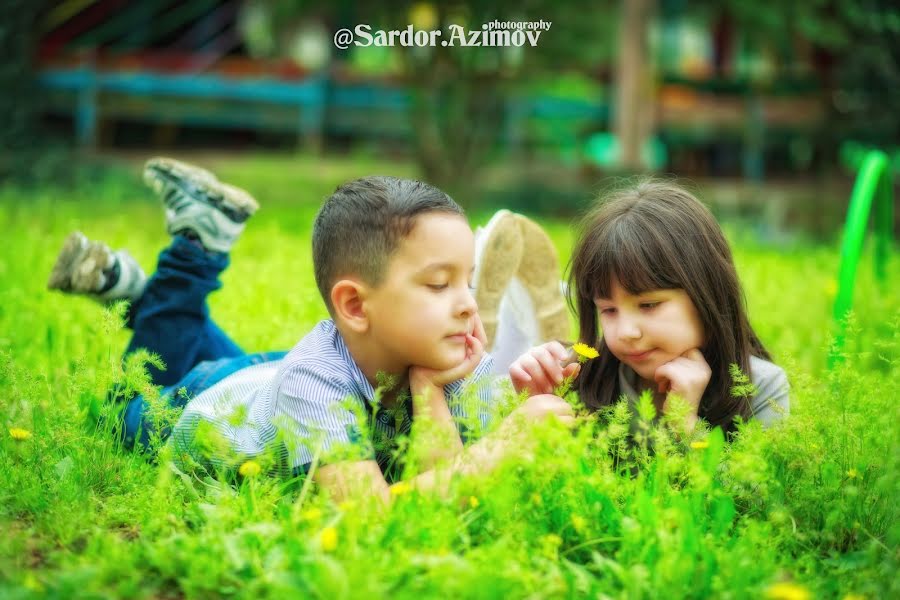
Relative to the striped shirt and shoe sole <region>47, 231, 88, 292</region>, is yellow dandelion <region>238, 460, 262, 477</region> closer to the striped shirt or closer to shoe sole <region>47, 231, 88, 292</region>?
the striped shirt

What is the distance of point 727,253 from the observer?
2.55 meters

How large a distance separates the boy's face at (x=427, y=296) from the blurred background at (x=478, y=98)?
532 centimetres

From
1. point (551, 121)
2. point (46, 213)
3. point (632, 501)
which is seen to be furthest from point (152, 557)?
point (551, 121)

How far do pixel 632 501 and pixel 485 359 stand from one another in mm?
611

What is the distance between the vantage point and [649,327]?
2.35 metres

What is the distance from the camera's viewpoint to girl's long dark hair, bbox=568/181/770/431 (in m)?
Result: 2.35

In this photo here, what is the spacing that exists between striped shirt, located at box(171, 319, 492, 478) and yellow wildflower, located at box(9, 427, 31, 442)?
317 mm

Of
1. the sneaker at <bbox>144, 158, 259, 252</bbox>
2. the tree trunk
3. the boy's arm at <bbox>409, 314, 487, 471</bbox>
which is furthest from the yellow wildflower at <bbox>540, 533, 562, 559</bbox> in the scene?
the tree trunk

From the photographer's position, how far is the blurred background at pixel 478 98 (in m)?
8.75

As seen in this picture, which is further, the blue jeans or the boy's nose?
Result: the blue jeans

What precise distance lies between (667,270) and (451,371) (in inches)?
24.7

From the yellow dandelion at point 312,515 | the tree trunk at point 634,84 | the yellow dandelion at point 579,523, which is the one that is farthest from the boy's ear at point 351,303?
the tree trunk at point 634,84

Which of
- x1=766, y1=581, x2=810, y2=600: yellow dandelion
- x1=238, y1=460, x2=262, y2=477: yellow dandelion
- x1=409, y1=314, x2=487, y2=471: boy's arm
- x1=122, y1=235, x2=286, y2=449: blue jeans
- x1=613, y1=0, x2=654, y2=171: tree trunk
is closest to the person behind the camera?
x1=766, y1=581, x2=810, y2=600: yellow dandelion

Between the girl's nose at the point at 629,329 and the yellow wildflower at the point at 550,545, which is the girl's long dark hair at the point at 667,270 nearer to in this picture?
the girl's nose at the point at 629,329
